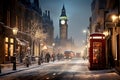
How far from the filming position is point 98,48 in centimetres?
4244

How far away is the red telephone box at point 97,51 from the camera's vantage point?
41.8 meters

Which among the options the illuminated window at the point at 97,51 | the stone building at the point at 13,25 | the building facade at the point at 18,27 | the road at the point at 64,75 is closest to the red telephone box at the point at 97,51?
the illuminated window at the point at 97,51

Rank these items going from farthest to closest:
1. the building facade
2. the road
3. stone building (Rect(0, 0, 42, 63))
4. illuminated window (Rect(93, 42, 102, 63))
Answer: the building facade → stone building (Rect(0, 0, 42, 63)) → illuminated window (Rect(93, 42, 102, 63)) → the road

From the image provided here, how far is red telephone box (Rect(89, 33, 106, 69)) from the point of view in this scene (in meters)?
41.8

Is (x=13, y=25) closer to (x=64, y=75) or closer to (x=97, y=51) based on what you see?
(x=97, y=51)

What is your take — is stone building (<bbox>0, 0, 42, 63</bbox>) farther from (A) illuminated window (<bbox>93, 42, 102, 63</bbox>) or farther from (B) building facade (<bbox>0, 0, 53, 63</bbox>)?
(A) illuminated window (<bbox>93, 42, 102, 63</bbox>)

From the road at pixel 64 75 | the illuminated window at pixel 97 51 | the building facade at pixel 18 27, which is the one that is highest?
the building facade at pixel 18 27

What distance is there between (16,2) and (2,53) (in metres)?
12.9

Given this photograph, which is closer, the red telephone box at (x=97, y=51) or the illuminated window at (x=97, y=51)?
the red telephone box at (x=97, y=51)

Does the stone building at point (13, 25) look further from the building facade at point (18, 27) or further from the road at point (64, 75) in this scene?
the road at point (64, 75)

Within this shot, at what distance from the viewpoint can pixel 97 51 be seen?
42.7 metres

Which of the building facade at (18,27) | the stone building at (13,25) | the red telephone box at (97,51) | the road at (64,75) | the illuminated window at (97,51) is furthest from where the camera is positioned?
the building facade at (18,27)

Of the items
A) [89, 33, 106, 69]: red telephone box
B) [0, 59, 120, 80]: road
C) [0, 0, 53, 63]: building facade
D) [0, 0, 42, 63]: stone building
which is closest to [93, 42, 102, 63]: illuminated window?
[89, 33, 106, 69]: red telephone box

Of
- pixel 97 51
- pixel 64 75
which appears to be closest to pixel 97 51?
pixel 97 51
